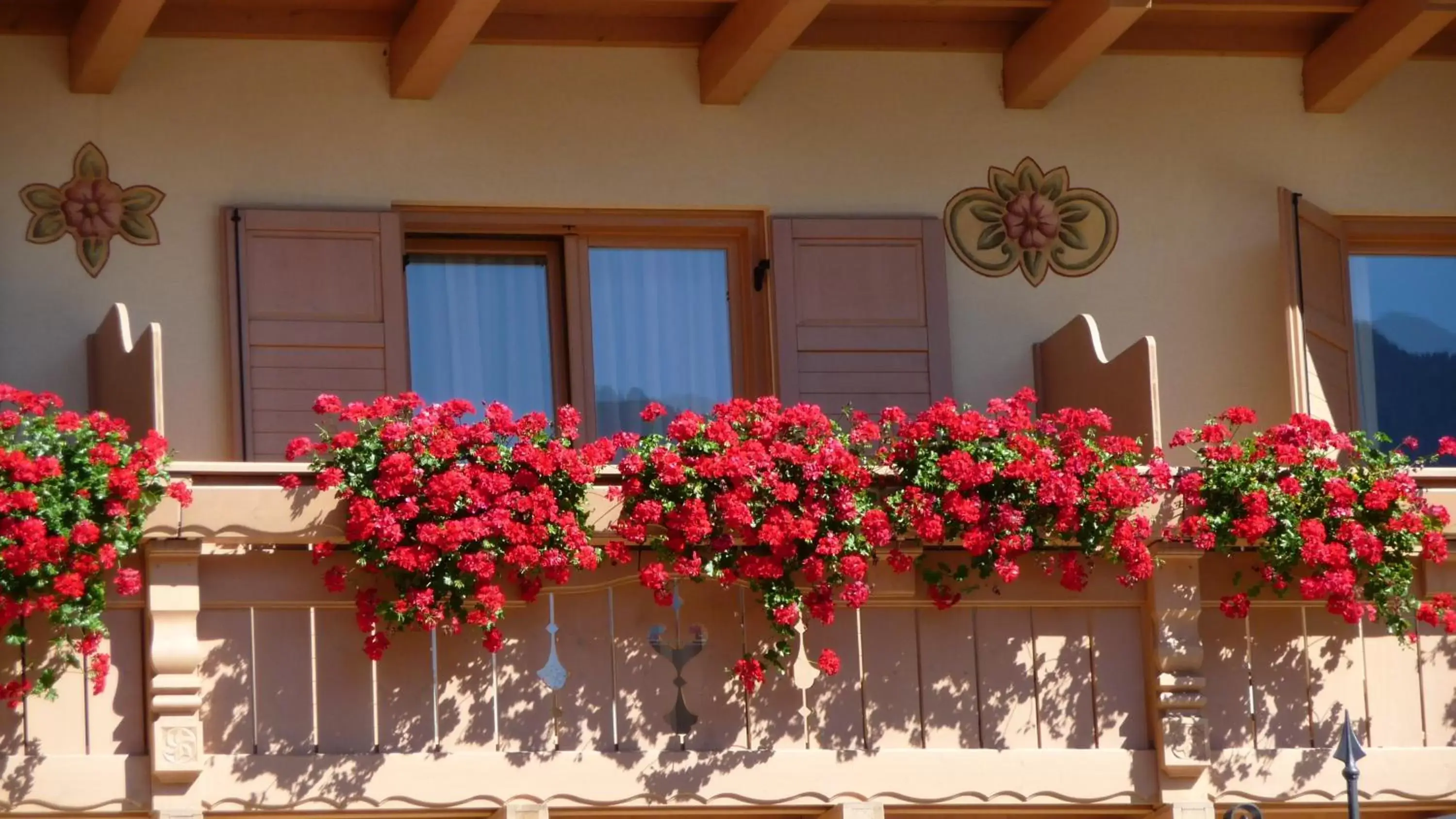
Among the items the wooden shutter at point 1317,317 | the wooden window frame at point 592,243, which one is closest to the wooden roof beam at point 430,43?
the wooden window frame at point 592,243

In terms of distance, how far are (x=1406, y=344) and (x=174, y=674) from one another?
5567mm

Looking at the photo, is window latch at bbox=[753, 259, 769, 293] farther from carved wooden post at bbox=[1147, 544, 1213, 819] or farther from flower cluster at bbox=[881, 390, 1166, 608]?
carved wooden post at bbox=[1147, 544, 1213, 819]

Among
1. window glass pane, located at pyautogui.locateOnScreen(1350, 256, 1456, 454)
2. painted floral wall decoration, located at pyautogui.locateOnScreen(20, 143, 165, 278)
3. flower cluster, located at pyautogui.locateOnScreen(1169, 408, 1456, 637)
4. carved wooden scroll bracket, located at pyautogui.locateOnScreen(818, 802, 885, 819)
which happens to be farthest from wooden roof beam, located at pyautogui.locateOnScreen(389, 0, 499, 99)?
window glass pane, located at pyautogui.locateOnScreen(1350, 256, 1456, 454)

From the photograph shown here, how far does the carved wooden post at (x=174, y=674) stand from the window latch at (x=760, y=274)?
113 inches

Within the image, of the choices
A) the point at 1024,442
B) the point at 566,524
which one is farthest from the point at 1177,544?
the point at 566,524

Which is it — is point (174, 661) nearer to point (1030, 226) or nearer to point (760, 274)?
point (760, 274)

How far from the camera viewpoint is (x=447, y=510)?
27.3ft

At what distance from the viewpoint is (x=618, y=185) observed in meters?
10.4

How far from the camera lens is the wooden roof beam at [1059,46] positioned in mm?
9992

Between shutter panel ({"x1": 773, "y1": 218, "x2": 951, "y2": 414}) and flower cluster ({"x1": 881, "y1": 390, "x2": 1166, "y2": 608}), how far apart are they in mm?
1324

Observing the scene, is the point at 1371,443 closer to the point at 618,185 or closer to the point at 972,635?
the point at 972,635

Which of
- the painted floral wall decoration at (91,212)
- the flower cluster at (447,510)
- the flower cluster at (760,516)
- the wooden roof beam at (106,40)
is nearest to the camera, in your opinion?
the flower cluster at (447,510)

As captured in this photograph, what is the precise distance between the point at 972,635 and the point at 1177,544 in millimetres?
775

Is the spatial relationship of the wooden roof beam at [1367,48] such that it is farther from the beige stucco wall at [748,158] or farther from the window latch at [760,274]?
the window latch at [760,274]
